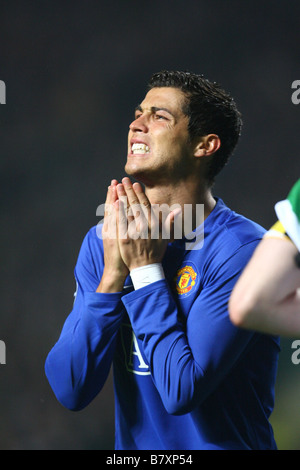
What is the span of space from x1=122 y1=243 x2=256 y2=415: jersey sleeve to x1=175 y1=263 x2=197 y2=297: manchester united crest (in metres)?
0.07

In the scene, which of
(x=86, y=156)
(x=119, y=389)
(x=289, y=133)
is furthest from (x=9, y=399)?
(x=289, y=133)

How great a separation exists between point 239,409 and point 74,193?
89.0 inches

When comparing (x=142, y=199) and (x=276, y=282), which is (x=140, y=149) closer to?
(x=142, y=199)

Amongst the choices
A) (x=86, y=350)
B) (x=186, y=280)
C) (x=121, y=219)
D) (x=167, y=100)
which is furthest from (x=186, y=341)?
(x=167, y=100)

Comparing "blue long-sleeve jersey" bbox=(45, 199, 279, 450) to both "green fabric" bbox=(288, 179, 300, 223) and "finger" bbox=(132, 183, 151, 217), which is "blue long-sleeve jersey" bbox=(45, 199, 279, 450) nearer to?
"finger" bbox=(132, 183, 151, 217)

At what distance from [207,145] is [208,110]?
0.13 metres

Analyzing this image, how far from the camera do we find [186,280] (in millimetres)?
1852

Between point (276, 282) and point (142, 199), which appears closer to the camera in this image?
point (276, 282)

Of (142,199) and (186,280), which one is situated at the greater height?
(142,199)

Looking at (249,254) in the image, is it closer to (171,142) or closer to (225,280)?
(225,280)

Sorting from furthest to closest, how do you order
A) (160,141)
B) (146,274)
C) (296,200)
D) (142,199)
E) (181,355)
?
(160,141) → (142,199) → (146,274) → (181,355) → (296,200)

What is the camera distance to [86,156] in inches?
147

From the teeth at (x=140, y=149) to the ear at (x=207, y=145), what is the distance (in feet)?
0.65

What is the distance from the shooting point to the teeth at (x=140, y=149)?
203 cm
